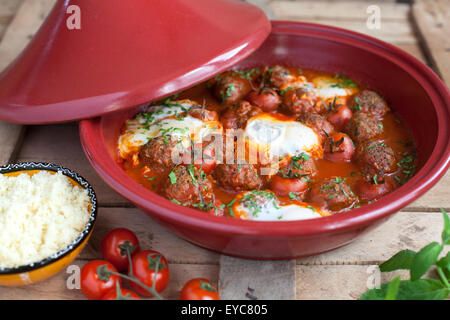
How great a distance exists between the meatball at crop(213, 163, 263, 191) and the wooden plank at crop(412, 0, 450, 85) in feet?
6.47

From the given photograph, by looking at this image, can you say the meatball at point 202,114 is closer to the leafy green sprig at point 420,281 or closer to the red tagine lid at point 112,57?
the red tagine lid at point 112,57

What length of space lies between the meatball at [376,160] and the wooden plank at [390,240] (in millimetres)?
283

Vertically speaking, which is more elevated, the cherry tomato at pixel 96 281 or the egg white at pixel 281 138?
the egg white at pixel 281 138

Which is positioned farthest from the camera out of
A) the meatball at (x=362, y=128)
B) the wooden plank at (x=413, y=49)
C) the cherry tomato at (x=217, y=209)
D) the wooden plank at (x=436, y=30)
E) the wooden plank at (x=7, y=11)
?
the wooden plank at (x=7, y=11)

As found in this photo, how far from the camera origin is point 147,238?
2771 millimetres

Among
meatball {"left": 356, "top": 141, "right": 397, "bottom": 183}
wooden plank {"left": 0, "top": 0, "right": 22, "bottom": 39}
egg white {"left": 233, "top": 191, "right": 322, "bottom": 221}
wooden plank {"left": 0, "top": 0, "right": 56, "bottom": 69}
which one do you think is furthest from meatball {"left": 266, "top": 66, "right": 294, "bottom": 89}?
wooden plank {"left": 0, "top": 0, "right": 22, "bottom": 39}

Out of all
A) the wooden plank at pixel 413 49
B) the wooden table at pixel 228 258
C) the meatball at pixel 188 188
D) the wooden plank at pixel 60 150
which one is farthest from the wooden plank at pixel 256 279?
the wooden plank at pixel 413 49

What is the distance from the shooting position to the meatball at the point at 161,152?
9.62 ft

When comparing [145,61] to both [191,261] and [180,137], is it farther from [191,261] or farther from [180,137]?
[191,261]

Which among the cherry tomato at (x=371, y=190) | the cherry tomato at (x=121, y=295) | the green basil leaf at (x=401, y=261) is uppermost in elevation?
the cherry tomato at (x=371, y=190)

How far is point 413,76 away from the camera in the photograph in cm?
327

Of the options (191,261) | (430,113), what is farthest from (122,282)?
(430,113)

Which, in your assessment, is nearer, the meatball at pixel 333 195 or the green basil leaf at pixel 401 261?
the green basil leaf at pixel 401 261

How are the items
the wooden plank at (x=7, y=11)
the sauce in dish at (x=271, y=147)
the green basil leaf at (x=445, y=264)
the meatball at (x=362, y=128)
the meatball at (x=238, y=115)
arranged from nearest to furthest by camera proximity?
the green basil leaf at (x=445, y=264)
the sauce in dish at (x=271, y=147)
the meatball at (x=362, y=128)
the meatball at (x=238, y=115)
the wooden plank at (x=7, y=11)
